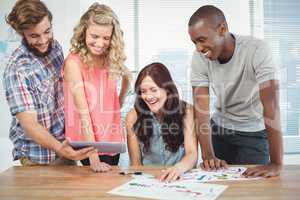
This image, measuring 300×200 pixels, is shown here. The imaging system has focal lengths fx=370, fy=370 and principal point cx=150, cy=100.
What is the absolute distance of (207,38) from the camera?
5.13 ft

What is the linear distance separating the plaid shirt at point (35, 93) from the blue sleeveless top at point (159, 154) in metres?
0.46

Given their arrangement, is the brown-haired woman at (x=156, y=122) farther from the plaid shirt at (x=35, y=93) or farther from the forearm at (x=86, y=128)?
the plaid shirt at (x=35, y=93)

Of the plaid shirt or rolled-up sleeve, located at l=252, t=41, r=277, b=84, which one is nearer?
rolled-up sleeve, located at l=252, t=41, r=277, b=84

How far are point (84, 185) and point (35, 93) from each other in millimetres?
691

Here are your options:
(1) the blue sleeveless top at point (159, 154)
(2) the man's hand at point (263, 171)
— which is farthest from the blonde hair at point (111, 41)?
(2) the man's hand at point (263, 171)

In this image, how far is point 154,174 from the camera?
1.42 metres

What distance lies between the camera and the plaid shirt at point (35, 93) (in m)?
1.74

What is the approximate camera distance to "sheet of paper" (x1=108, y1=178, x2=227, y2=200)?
1.14 m

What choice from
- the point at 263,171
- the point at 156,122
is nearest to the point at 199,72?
the point at 156,122

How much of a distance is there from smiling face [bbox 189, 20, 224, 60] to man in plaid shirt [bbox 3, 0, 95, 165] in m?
0.74

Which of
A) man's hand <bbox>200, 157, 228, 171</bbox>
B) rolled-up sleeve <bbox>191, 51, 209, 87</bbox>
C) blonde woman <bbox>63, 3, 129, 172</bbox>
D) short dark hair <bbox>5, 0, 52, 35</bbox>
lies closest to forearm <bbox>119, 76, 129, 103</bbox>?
blonde woman <bbox>63, 3, 129, 172</bbox>

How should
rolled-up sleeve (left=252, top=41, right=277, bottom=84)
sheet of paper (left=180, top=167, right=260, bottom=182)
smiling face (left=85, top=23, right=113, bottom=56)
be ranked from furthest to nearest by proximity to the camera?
smiling face (left=85, top=23, right=113, bottom=56) → rolled-up sleeve (left=252, top=41, right=277, bottom=84) → sheet of paper (left=180, top=167, right=260, bottom=182)

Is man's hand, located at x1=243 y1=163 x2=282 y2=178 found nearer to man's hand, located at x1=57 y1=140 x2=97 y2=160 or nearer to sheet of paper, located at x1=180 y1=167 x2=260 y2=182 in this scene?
sheet of paper, located at x1=180 y1=167 x2=260 y2=182

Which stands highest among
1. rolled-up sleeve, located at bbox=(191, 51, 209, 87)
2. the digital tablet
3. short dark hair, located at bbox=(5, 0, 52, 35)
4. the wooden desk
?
short dark hair, located at bbox=(5, 0, 52, 35)
